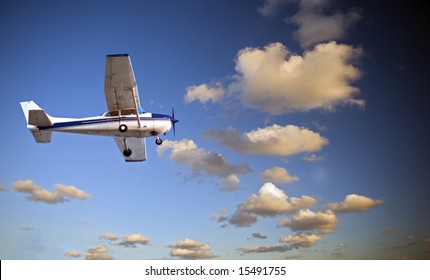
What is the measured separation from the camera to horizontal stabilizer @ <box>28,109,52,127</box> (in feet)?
34.6

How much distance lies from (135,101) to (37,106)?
10.6ft

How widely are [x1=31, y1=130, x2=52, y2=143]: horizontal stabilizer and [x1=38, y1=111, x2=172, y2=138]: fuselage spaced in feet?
0.29

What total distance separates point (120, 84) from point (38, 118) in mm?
2560

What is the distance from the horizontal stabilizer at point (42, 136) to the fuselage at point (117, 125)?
9cm

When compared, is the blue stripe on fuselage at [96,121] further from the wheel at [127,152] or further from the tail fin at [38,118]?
the wheel at [127,152]

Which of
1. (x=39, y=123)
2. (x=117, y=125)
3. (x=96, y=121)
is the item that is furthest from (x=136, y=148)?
(x=39, y=123)

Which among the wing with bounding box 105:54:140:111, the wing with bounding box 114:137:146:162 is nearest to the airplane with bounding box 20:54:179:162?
the wing with bounding box 105:54:140:111

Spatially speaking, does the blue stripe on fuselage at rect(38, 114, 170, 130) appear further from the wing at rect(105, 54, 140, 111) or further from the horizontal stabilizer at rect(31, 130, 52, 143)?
the wing at rect(105, 54, 140, 111)

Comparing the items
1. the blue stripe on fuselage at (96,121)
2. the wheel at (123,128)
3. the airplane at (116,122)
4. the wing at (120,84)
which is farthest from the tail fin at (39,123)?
the wheel at (123,128)

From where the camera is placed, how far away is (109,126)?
11047 mm

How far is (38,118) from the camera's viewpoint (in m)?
10.7
